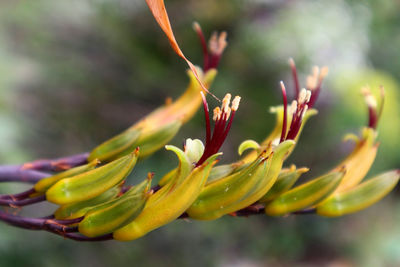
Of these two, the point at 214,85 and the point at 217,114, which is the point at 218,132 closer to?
the point at 217,114

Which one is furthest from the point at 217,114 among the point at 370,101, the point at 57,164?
the point at 370,101

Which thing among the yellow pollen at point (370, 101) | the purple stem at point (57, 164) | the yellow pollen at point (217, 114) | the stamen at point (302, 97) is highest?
the purple stem at point (57, 164)

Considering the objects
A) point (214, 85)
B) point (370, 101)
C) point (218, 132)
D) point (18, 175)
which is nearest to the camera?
point (218, 132)

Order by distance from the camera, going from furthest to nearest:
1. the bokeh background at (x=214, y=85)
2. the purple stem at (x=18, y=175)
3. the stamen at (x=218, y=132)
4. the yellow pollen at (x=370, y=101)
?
1. the bokeh background at (x=214, y=85)
2. the yellow pollen at (x=370, y=101)
3. the purple stem at (x=18, y=175)
4. the stamen at (x=218, y=132)

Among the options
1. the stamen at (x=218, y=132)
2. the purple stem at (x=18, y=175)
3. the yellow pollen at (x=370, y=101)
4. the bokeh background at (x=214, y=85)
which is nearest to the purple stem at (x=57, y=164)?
the purple stem at (x=18, y=175)

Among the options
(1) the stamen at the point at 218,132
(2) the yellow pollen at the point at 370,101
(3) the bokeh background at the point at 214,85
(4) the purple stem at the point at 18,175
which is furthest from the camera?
(3) the bokeh background at the point at 214,85

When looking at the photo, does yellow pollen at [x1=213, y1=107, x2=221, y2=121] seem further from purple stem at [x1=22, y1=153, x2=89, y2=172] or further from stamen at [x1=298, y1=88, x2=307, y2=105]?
purple stem at [x1=22, y1=153, x2=89, y2=172]

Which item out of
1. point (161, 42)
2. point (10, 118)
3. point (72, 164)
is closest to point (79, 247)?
point (10, 118)

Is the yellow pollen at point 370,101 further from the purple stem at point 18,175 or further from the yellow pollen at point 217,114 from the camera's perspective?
the purple stem at point 18,175

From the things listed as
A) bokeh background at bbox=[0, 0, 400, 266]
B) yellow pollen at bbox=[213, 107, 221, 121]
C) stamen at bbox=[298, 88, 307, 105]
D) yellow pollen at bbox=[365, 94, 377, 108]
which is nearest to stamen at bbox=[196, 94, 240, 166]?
yellow pollen at bbox=[213, 107, 221, 121]
